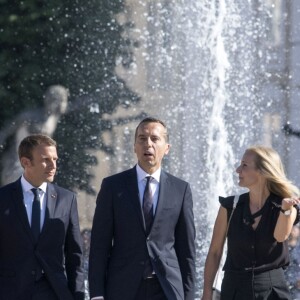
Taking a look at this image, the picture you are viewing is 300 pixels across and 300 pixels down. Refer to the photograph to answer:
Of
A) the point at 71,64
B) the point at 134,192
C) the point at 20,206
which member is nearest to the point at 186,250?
the point at 134,192

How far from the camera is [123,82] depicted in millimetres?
13305

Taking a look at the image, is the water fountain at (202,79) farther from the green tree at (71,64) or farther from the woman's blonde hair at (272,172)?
the woman's blonde hair at (272,172)

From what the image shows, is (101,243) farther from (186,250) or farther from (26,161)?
(26,161)

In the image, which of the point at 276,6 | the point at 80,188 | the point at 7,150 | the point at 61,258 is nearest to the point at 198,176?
the point at 80,188

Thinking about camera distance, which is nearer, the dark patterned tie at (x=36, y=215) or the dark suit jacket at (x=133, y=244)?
the dark suit jacket at (x=133, y=244)

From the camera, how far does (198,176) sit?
12469 mm

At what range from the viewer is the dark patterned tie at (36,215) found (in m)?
4.81

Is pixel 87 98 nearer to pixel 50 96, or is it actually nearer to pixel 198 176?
pixel 50 96

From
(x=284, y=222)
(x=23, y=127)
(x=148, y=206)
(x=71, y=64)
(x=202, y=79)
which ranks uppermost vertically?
(x=71, y=64)

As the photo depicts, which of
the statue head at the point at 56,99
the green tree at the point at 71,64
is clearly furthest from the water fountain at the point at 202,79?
the statue head at the point at 56,99

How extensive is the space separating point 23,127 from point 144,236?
312 inches

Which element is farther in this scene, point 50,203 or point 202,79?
point 202,79

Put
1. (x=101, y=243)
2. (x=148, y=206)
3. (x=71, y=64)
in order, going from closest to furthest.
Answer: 1. (x=101, y=243)
2. (x=148, y=206)
3. (x=71, y=64)

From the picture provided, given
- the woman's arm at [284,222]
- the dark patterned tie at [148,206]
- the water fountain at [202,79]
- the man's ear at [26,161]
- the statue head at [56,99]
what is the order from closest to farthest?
the woman's arm at [284,222], the dark patterned tie at [148,206], the man's ear at [26,161], the water fountain at [202,79], the statue head at [56,99]
